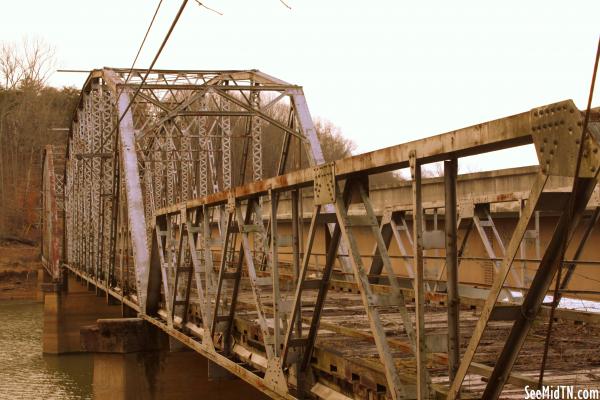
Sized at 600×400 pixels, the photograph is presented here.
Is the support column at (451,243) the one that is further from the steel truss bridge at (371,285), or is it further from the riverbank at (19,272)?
the riverbank at (19,272)

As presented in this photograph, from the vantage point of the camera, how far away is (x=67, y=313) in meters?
34.6

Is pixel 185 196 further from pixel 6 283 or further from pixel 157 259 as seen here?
pixel 6 283

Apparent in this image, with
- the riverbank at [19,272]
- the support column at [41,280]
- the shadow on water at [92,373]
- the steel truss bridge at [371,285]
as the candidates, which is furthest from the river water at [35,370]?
the riverbank at [19,272]

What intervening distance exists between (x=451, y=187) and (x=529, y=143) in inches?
28.9

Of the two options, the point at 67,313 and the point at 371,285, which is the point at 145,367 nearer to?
the point at 371,285

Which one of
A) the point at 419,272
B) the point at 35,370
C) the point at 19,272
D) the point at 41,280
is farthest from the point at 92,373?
the point at 19,272

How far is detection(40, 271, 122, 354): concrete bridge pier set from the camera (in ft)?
109

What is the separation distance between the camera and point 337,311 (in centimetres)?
1166

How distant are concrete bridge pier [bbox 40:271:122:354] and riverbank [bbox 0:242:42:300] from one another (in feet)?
92.0

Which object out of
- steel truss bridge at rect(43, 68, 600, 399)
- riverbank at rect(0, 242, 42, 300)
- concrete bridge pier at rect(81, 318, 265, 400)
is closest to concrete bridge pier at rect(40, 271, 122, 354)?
steel truss bridge at rect(43, 68, 600, 399)

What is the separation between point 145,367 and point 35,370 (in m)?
16.4

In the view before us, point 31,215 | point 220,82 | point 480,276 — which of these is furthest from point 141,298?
point 31,215

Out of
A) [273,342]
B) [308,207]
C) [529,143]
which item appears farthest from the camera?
[308,207]

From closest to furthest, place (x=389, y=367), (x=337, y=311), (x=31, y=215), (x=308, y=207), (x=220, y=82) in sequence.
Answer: (x=389, y=367) < (x=337, y=311) < (x=220, y=82) < (x=308, y=207) < (x=31, y=215)
